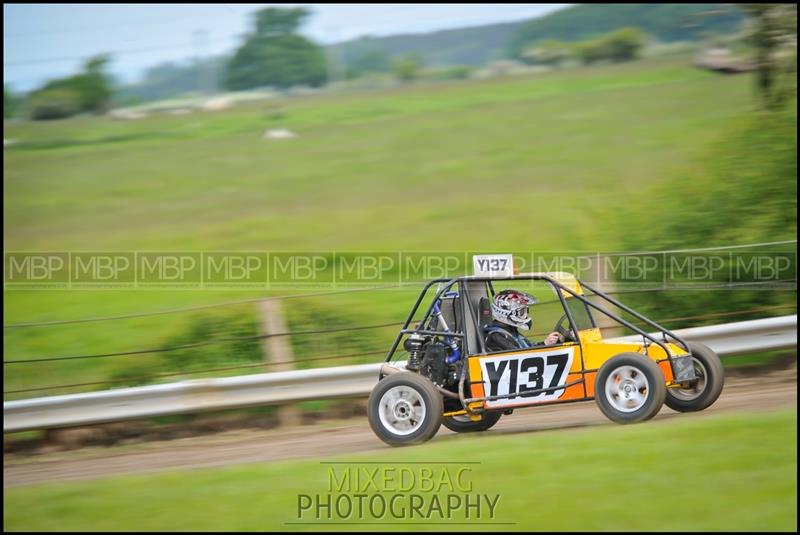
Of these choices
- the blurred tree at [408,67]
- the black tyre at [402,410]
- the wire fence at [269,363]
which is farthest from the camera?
the blurred tree at [408,67]

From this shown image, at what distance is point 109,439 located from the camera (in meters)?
9.18

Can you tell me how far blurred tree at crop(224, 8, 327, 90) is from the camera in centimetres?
2567

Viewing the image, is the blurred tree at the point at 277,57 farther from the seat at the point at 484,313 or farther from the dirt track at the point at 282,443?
the seat at the point at 484,313

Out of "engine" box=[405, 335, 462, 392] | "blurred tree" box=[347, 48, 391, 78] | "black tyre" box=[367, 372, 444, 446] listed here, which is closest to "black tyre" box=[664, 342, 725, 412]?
"engine" box=[405, 335, 462, 392]

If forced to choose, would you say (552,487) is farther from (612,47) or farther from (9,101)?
(9,101)

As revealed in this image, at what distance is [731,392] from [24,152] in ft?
58.7

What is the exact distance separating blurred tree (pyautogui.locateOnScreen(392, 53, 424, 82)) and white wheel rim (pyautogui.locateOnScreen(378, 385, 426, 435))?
64.7 ft

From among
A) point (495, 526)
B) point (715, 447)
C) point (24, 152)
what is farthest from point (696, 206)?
point (24, 152)

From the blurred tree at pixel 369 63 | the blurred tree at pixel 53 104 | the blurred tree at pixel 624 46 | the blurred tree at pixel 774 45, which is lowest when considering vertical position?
the blurred tree at pixel 774 45

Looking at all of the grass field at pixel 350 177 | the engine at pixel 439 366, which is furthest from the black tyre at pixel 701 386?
the grass field at pixel 350 177

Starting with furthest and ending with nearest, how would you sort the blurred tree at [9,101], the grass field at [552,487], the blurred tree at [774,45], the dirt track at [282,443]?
the blurred tree at [9,101]
the blurred tree at [774,45]
the dirt track at [282,443]
the grass field at [552,487]

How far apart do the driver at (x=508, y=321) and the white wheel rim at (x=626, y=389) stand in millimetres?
743

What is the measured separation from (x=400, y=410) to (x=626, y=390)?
5.66 ft

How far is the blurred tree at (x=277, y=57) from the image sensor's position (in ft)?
84.2
